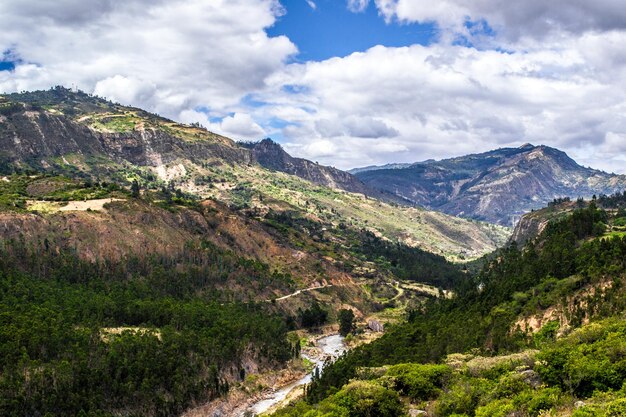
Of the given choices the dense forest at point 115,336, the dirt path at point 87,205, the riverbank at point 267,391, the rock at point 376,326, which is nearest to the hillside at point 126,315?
the dense forest at point 115,336

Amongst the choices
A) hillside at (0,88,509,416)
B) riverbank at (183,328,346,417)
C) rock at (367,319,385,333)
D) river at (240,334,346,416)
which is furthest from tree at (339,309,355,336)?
riverbank at (183,328,346,417)

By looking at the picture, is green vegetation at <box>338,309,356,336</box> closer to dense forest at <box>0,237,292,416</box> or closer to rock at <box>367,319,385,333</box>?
rock at <box>367,319,385,333</box>

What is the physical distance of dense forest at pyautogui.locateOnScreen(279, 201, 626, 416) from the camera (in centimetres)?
5488

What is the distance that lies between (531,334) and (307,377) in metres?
66.2

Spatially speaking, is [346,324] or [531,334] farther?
[346,324]

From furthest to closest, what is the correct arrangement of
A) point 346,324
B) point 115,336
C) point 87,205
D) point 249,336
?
1. point 87,205
2. point 346,324
3. point 249,336
4. point 115,336

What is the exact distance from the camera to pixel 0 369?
92250mm

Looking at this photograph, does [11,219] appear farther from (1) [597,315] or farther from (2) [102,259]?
(1) [597,315]

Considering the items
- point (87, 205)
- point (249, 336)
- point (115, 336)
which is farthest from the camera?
point (87, 205)

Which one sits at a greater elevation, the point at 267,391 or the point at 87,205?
the point at 87,205

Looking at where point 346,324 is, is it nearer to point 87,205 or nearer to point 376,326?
point 376,326

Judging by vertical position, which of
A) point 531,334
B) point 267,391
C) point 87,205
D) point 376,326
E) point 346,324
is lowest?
point 267,391

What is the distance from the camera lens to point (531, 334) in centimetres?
9238

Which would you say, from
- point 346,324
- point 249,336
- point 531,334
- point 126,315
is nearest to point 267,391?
point 249,336
